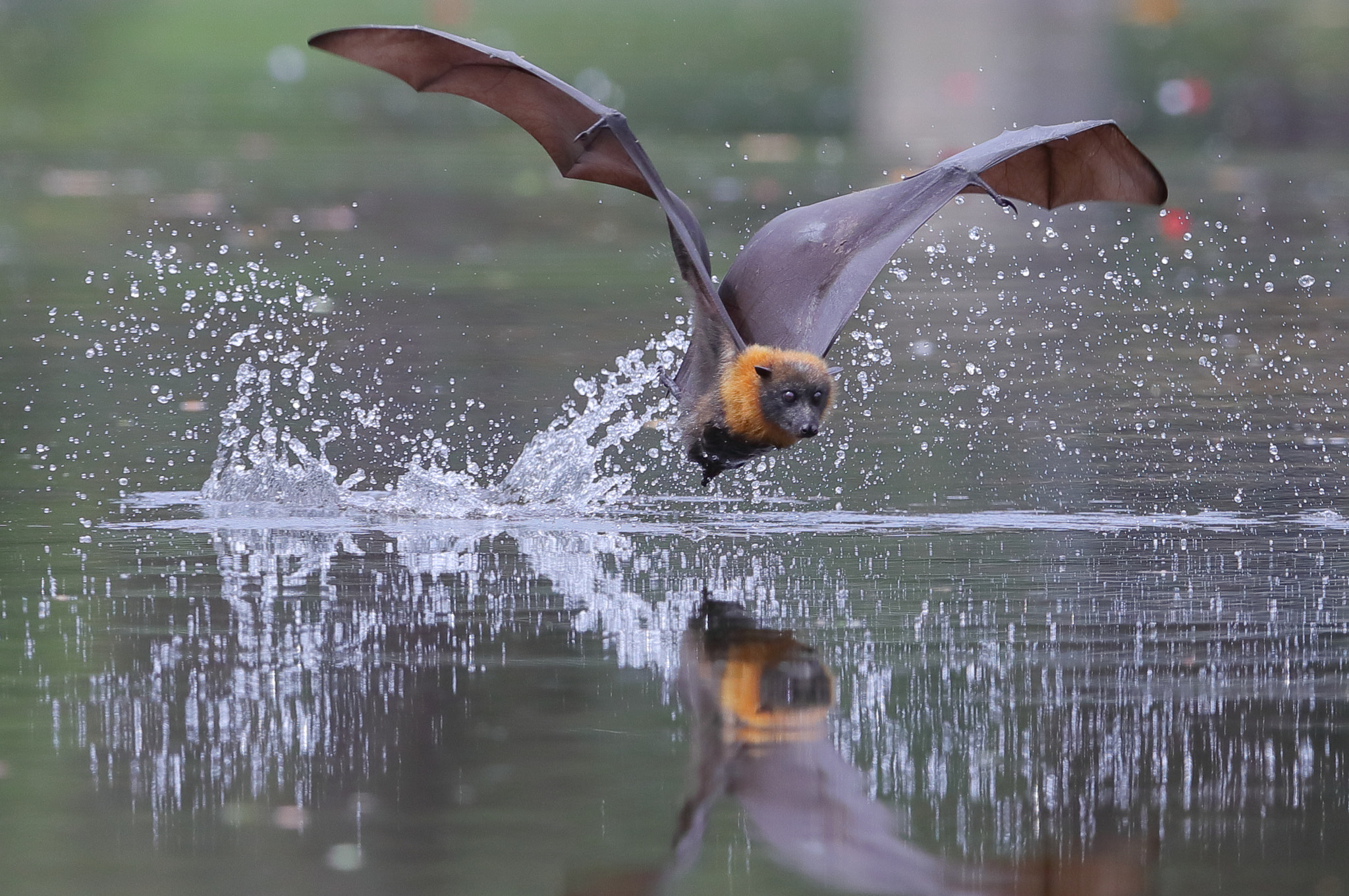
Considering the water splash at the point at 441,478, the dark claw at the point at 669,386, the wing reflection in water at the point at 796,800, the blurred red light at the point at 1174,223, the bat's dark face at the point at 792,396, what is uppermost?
the blurred red light at the point at 1174,223

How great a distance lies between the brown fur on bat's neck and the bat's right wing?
301 mm

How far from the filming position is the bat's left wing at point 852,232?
27.0 feet

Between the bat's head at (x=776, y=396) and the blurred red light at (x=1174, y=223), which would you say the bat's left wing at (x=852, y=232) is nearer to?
the bat's head at (x=776, y=396)

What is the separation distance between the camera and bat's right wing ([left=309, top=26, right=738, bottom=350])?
26.2 feet

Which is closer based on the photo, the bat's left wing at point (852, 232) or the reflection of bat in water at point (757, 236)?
the reflection of bat in water at point (757, 236)

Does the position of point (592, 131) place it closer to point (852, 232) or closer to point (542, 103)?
point (542, 103)

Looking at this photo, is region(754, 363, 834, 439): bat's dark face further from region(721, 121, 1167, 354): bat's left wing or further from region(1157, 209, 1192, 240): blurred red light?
region(1157, 209, 1192, 240): blurred red light

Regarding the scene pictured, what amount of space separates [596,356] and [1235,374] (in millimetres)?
3743

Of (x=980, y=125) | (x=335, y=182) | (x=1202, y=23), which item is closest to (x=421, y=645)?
(x=335, y=182)

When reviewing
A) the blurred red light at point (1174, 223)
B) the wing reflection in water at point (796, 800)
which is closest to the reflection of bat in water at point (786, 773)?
the wing reflection in water at point (796, 800)

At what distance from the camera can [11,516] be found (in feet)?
27.2

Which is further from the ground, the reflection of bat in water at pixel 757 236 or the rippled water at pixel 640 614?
the reflection of bat in water at pixel 757 236

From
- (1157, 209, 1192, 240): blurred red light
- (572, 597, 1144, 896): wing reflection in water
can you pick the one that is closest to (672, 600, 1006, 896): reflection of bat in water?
(572, 597, 1144, 896): wing reflection in water

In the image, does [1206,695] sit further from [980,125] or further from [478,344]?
[980,125]
